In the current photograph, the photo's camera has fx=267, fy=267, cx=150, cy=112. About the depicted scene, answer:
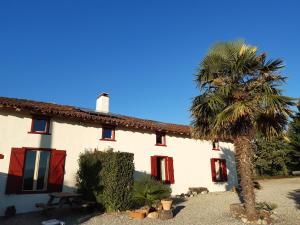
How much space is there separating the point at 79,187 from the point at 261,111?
26.8 ft

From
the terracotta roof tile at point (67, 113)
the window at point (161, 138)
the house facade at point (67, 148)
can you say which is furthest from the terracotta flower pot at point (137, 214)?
the window at point (161, 138)

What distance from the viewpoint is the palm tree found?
864cm

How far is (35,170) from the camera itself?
37.2 feet

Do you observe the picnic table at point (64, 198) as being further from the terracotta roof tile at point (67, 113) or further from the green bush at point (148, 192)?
the terracotta roof tile at point (67, 113)

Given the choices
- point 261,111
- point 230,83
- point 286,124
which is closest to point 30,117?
point 230,83

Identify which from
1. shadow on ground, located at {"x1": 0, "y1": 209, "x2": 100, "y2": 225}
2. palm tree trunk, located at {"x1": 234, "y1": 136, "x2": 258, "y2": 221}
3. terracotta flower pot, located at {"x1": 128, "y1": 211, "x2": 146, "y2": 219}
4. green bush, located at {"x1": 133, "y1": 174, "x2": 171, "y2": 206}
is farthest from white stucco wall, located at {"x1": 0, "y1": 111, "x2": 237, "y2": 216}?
palm tree trunk, located at {"x1": 234, "y1": 136, "x2": 258, "y2": 221}

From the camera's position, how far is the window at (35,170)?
11102 millimetres

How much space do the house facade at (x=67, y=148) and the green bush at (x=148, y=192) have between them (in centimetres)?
334

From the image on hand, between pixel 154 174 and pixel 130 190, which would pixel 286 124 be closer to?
pixel 130 190

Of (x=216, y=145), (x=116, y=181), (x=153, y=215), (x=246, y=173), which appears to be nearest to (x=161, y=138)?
(x=216, y=145)

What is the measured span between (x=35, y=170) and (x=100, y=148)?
3247 mm

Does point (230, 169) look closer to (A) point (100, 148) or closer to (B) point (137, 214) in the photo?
(A) point (100, 148)

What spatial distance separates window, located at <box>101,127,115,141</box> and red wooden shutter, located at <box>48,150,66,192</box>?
2537 millimetres

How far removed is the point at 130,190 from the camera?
10.2 m
